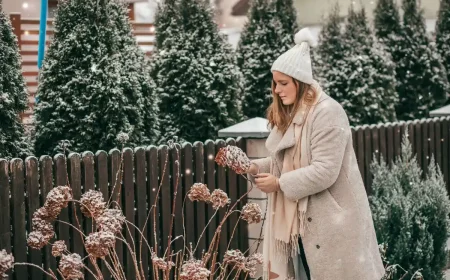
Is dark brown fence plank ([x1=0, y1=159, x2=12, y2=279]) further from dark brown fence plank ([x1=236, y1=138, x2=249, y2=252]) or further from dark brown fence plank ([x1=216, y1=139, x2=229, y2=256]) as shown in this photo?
dark brown fence plank ([x1=236, y1=138, x2=249, y2=252])

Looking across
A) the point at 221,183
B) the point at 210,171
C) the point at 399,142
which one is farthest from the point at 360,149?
the point at 210,171

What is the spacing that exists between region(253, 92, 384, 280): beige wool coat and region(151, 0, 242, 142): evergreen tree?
14.3ft

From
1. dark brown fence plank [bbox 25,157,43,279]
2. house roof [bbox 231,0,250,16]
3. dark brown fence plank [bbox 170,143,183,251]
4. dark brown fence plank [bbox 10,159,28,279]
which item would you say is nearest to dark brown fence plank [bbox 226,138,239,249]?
dark brown fence plank [bbox 170,143,183,251]

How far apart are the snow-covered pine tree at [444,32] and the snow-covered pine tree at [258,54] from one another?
4.15 m

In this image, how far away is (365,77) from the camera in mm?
10922

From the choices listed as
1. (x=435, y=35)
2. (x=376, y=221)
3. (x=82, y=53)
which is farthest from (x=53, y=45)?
(x=435, y=35)

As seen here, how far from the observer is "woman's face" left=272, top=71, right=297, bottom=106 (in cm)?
392

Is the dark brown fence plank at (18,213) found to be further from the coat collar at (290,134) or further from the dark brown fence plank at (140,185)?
the coat collar at (290,134)

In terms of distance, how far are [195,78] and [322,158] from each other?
483 centimetres

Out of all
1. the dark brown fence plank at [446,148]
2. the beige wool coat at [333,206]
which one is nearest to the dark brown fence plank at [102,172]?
the beige wool coat at [333,206]

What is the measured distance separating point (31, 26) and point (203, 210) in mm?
8239

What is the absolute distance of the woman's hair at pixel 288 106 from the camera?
3955 millimetres

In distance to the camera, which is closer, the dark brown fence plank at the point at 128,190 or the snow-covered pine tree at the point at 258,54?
the dark brown fence plank at the point at 128,190

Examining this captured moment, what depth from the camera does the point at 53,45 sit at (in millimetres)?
7090
